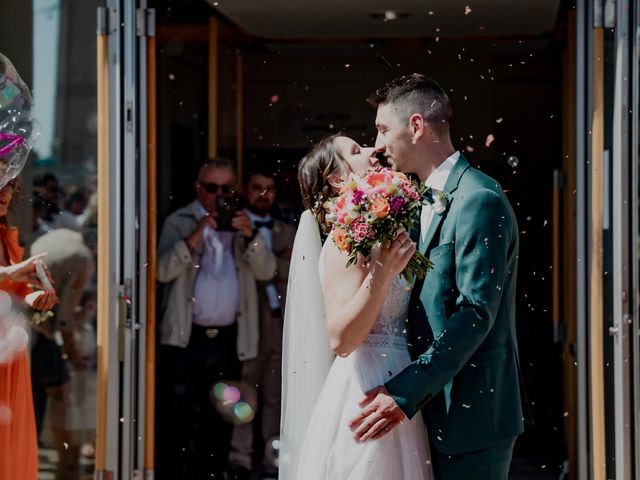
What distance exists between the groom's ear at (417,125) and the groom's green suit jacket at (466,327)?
161mm

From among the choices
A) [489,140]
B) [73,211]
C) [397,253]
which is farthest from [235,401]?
[397,253]

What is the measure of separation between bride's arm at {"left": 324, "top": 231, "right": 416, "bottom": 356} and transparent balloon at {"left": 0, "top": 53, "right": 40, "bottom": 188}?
1290 mm

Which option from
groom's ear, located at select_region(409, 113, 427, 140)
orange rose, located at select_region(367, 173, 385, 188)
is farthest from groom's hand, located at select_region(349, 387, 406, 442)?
groom's ear, located at select_region(409, 113, 427, 140)

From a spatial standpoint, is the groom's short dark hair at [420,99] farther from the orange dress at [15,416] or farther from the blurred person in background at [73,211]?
the blurred person in background at [73,211]

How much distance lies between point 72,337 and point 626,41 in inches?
179

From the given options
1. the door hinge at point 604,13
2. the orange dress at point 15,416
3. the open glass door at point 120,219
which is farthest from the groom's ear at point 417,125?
the orange dress at point 15,416

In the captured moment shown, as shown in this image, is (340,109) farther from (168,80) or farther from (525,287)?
(525,287)

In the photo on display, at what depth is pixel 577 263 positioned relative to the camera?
411cm

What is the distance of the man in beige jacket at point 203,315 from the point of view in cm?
516

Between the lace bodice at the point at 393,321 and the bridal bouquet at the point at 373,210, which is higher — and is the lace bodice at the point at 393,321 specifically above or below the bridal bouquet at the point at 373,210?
below

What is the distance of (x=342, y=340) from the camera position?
284 centimetres

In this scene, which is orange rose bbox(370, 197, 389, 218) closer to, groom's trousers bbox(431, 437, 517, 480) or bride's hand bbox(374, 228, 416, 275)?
bride's hand bbox(374, 228, 416, 275)

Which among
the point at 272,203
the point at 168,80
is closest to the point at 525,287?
the point at 272,203

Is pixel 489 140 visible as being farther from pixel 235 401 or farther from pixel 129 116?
pixel 129 116
